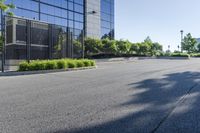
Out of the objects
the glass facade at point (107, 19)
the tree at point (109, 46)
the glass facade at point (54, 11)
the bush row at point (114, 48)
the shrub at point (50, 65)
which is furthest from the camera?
the glass facade at point (107, 19)

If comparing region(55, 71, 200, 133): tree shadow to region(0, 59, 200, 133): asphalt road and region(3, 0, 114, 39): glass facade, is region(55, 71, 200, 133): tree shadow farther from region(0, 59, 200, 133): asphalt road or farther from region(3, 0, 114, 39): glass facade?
region(3, 0, 114, 39): glass facade

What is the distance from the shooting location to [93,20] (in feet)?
214

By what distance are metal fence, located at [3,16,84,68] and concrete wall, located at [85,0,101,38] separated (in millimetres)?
33121

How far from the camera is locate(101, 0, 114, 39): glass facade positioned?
6919 centimetres

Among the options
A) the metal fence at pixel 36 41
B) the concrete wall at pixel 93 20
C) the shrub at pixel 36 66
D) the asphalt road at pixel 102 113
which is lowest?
the asphalt road at pixel 102 113

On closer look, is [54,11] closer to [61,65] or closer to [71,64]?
[71,64]

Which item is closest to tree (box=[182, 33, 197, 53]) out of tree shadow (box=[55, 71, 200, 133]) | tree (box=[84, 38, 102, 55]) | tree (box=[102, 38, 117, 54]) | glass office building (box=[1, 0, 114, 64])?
tree (box=[102, 38, 117, 54])

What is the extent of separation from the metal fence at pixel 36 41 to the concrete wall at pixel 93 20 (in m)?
33.1

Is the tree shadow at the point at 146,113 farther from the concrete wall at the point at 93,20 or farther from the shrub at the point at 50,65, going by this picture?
the concrete wall at the point at 93,20

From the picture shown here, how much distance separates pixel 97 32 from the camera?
66625mm

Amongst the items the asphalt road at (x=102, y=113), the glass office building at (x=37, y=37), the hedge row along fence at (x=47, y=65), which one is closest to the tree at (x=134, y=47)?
the glass office building at (x=37, y=37)

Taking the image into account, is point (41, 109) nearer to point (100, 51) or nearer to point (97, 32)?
point (100, 51)

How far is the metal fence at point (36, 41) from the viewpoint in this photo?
25130mm

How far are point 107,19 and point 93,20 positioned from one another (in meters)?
6.70
